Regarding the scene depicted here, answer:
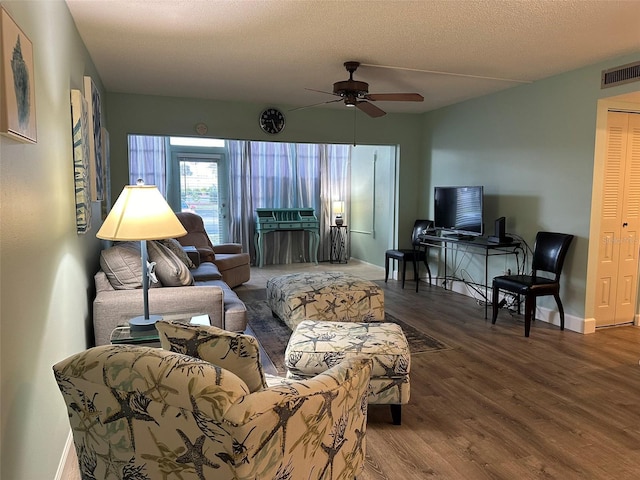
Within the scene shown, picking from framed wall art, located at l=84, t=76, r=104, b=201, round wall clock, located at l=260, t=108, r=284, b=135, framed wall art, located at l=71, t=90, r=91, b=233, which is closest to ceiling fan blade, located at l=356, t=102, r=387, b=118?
round wall clock, located at l=260, t=108, r=284, b=135

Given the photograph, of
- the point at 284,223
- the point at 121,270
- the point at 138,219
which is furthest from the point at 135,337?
the point at 284,223

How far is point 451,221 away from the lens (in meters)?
5.50

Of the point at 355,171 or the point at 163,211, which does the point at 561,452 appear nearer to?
the point at 163,211

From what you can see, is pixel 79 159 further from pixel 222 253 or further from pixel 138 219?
pixel 222 253

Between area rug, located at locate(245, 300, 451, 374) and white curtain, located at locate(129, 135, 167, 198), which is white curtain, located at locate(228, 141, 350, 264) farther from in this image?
area rug, located at locate(245, 300, 451, 374)

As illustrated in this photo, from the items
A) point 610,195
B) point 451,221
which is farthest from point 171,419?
point 451,221

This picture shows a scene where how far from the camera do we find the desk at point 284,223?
7668mm

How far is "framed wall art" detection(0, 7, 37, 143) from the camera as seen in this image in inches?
50.6

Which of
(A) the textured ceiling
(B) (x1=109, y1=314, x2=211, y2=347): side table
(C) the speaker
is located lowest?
(B) (x1=109, y1=314, x2=211, y2=347): side table

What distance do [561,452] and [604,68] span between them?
319cm

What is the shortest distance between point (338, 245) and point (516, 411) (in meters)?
5.93

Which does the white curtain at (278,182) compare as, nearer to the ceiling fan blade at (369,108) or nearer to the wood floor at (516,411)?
the ceiling fan blade at (369,108)

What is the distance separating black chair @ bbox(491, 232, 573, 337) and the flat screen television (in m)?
0.75

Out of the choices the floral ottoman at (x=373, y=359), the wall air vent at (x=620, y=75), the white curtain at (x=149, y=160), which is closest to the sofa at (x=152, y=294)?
the floral ottoman at (x=373, y=359)
